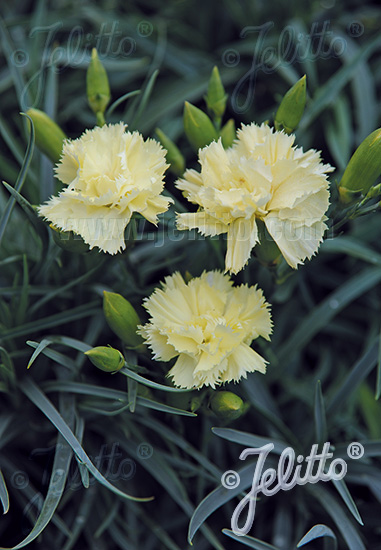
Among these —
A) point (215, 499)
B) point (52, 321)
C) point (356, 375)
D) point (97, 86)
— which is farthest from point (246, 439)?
point (97, 86)

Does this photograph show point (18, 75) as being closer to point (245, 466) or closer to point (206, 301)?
point (206, 301)

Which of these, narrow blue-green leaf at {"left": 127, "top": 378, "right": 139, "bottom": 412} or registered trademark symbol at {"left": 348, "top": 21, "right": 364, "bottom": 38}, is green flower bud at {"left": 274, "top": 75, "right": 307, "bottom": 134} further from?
registered trademark symbol at {"left": 348, "top": 21, "right": 364, "bottom": 38}

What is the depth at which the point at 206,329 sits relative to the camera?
2.03 feet

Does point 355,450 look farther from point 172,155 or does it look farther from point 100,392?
point 172,155

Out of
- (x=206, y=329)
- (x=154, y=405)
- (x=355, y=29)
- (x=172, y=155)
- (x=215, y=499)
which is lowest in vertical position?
(x=215, y=499)

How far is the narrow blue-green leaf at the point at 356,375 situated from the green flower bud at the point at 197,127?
38 centimetres

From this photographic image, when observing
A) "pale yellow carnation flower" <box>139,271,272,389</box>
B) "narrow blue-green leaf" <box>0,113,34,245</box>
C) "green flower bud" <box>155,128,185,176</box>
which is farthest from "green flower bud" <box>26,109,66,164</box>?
"pale yellow carnation flower" <box>139,271,272,389</box>

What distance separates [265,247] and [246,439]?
27 centimetres

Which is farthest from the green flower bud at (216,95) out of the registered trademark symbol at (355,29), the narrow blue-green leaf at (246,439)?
the registered trademark symbol at (355,29)

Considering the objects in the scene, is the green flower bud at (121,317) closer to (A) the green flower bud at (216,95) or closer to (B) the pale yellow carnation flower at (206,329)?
(B) the pale yellow carnation flower at (206,329)

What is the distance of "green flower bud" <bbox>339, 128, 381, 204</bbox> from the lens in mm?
628

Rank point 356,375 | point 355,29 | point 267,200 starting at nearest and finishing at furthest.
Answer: point 267,200
point 356,375
point 355,29

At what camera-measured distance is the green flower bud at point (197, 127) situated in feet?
2.28

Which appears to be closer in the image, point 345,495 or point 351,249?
point 345,495
